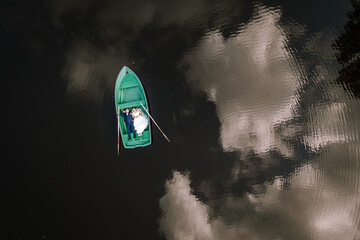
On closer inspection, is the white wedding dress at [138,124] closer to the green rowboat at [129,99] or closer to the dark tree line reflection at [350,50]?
the green rowboat at [129,99]

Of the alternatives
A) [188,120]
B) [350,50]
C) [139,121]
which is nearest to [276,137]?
[188,120]

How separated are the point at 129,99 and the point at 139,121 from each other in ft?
1.78

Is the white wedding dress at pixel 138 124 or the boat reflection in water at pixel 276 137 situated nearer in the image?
the white wedding dress at pixel 138 124

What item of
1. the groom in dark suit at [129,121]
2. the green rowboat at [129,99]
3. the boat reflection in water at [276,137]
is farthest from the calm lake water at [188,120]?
the groom in dark suit at [129,121]

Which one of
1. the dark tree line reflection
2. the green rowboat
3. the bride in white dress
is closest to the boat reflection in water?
the dark tree line reflection

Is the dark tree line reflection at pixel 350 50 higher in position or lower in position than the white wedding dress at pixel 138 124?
higher

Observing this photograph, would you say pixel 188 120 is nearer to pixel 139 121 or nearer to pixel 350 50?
pixel 139 121

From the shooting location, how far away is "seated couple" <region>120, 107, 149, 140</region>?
5055 millimetres

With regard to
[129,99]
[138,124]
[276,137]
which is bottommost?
[276,137]

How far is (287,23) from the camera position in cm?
529

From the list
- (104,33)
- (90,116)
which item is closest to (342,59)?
(104,33)

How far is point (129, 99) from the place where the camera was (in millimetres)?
5129

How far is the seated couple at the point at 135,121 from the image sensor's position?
5.05 meters

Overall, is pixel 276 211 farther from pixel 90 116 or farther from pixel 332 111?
pixel 90 116
